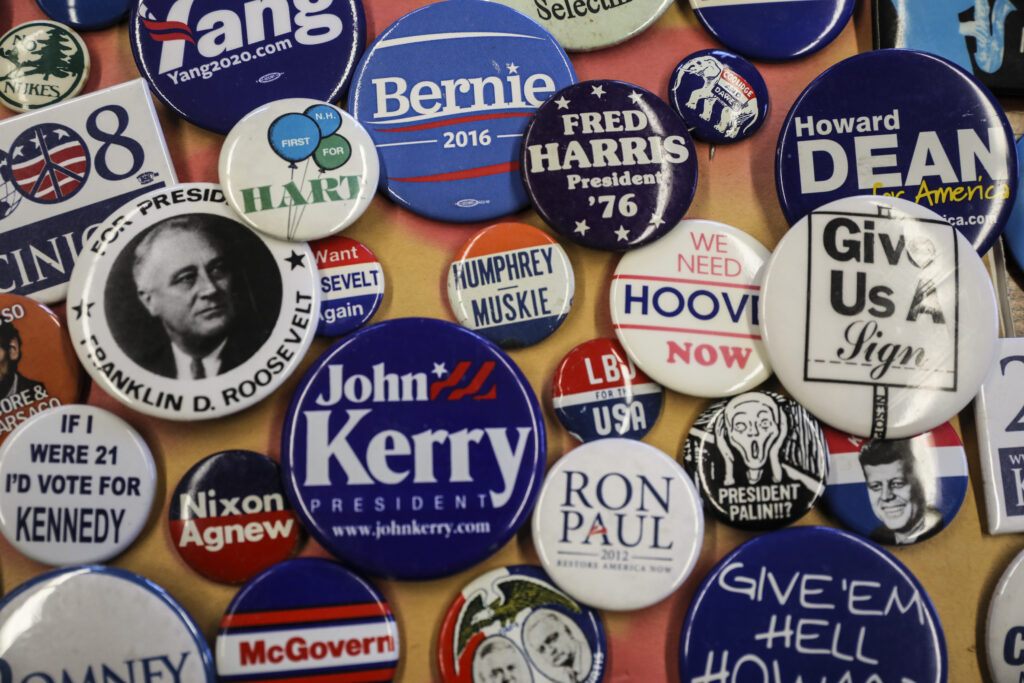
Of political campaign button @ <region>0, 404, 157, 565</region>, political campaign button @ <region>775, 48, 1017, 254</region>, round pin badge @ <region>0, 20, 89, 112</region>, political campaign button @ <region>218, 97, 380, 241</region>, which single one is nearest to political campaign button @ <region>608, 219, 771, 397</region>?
political campaign button @ <region>775, 48, 1017, 254</region>

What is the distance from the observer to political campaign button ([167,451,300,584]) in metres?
1.23

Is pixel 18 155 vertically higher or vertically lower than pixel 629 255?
higher

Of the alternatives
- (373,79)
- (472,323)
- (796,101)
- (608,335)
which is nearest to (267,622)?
(472,323)

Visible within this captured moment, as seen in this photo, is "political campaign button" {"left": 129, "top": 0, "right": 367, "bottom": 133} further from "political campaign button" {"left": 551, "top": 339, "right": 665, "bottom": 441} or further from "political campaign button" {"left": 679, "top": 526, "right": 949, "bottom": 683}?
"political campaign button" {"left": 679, "top": 526, "right": 949, "bottom": 683}

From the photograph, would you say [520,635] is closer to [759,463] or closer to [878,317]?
[759,463]

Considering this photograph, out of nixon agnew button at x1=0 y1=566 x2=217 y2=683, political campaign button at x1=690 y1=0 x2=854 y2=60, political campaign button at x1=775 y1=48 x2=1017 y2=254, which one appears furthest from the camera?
political campaign button at x1=690 y1=0 x2=854 y2=60

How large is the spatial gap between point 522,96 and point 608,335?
0.49 meters

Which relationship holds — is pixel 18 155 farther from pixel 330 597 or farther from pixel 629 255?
pixel 629 255

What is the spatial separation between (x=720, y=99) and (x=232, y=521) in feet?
3.89

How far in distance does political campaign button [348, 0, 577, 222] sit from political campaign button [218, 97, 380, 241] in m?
0.07

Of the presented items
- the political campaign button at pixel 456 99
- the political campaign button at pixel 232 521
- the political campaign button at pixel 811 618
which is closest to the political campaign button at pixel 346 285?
the political campaign button at pixel 456 99

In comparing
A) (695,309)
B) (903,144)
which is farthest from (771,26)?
(695,309)

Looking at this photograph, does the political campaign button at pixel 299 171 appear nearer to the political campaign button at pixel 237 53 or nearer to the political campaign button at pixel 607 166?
the political campaign button at pixel 237 53

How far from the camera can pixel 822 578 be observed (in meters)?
1.24
